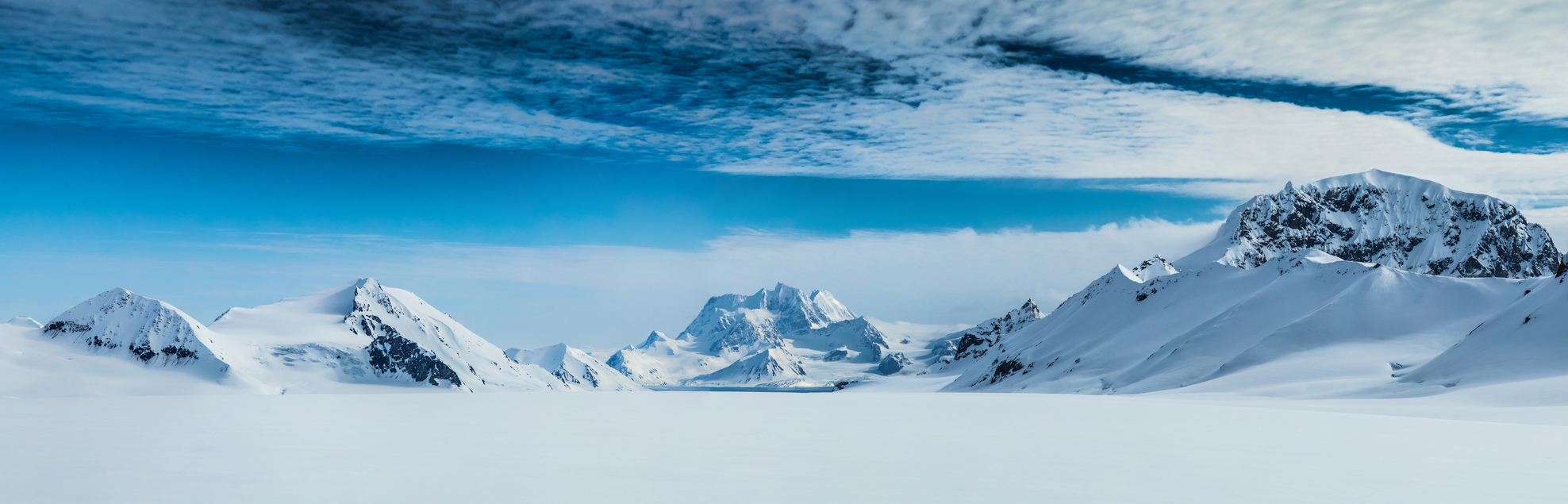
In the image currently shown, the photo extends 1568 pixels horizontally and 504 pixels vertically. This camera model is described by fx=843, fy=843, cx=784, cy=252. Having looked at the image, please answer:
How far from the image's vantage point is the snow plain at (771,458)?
16359mm

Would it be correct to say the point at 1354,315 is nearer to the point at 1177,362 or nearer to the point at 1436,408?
the point at 1177,362

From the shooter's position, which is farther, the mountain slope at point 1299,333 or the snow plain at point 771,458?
the mountain slope at point 1299,333

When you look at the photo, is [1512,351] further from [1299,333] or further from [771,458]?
[771,458]

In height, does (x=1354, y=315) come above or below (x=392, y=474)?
below

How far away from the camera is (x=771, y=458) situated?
72.1ft

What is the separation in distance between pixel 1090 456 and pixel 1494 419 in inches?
1257

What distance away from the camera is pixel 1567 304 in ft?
296

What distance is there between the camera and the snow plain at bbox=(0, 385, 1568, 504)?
16359 mm

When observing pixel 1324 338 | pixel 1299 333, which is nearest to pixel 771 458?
pixel 1299 333

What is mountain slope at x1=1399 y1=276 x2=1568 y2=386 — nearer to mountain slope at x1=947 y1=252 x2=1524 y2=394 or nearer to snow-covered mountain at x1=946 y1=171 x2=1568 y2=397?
snow-covered mountain at x1=946 y1=171 x2=1568 y2=397

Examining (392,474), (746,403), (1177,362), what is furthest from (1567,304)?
(392,474)

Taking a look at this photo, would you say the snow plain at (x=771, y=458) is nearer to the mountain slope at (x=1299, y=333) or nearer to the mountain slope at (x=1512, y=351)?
the mountain slope at (x=1512, y=351)

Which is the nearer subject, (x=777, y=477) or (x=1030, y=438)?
(x=777, y=477)

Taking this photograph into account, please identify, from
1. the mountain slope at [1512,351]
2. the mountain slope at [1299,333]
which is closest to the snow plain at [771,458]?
the mountain slope at [1512,351]
